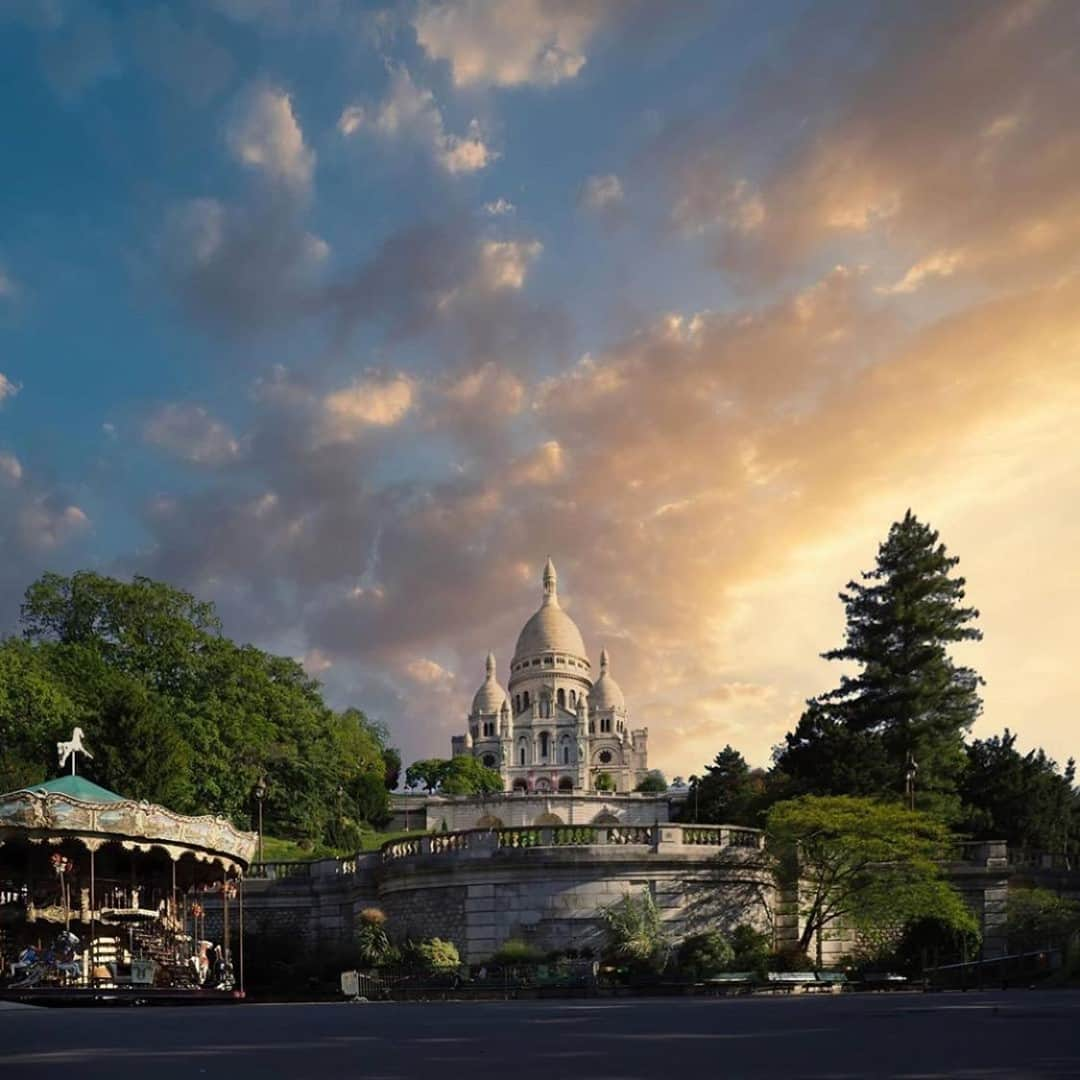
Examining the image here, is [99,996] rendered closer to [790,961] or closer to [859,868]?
[790,961]

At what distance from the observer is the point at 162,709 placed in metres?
69.8

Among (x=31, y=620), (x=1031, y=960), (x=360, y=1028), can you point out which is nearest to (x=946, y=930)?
(x=1031, y=960)

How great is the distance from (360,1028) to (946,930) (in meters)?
30.3

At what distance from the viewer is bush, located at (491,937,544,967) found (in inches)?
1614

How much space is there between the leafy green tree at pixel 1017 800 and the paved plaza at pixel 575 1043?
1812 inches

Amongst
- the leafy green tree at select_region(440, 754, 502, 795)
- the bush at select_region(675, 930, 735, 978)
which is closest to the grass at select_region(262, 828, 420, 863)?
the bush at select_region(675, 930, 735, 978)

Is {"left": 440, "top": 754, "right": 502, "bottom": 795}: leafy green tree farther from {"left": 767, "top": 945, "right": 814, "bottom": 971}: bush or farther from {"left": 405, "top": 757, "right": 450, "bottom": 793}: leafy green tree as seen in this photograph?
{"left": 767, "top": 945, "right": 814, "bottom": 971}: bush

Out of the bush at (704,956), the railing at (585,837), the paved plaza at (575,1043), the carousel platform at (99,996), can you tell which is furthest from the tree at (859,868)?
the paved plaza at (575,1043)

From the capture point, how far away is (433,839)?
45.8m

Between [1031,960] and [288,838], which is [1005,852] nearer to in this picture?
[1031,960]

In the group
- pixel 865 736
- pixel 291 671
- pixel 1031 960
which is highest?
pixel 291 671

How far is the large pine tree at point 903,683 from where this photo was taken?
66062 millimetres

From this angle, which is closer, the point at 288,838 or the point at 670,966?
the point at 670,966

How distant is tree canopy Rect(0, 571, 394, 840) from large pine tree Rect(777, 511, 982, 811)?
29162 mm
